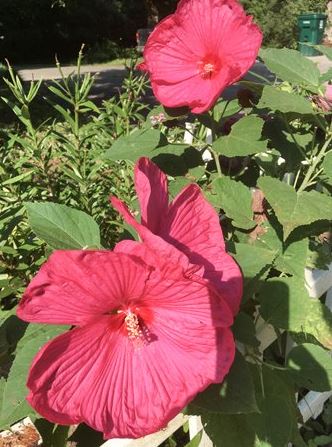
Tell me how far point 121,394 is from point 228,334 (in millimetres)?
146

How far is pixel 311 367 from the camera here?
3.50ft

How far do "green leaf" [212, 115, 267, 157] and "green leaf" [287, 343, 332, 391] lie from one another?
0.41 meters

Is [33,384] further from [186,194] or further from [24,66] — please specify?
[24,66]

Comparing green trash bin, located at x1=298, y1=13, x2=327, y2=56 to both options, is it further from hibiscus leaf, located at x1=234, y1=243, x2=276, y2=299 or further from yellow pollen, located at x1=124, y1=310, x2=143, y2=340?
yellow pollen, located at x1=124, y1=310, x2=143, y2=340

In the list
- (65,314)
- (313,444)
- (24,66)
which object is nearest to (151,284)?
(65,314)

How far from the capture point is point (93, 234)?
81 centimetres

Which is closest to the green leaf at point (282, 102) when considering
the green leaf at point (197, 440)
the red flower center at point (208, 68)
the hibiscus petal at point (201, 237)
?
the red flower center at point (208, 68)

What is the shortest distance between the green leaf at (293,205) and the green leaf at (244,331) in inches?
8.5

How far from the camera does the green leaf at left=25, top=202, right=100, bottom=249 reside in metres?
0.80

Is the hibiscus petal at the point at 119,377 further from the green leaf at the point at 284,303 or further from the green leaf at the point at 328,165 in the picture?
the green leaf at the point at 328,165

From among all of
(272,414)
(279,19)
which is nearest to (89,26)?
(279,19)

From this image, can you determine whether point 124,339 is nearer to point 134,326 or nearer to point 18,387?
point 134,326

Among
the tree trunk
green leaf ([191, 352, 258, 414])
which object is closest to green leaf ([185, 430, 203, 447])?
green leaf ([191, 352, 258, 414])

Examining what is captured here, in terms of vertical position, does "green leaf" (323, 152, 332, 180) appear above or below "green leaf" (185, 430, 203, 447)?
above
